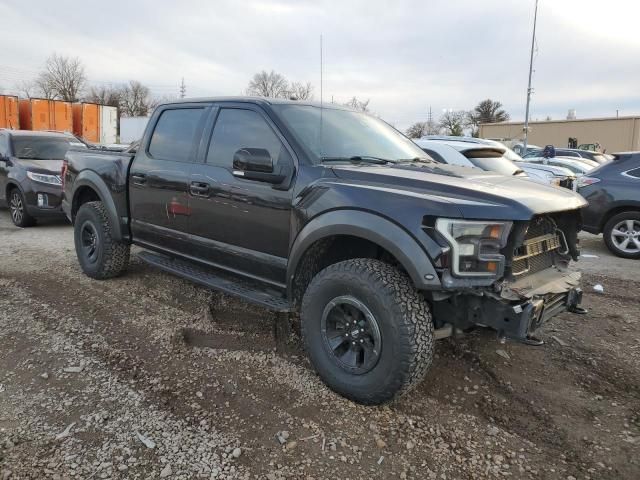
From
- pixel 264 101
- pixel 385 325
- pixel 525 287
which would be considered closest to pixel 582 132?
pixel 264 101

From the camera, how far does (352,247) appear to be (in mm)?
3521

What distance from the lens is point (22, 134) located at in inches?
377

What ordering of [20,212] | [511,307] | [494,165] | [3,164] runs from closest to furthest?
[511,307], [494,165], [20,212], [3,164]

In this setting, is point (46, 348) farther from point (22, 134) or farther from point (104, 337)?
point (22, 134)

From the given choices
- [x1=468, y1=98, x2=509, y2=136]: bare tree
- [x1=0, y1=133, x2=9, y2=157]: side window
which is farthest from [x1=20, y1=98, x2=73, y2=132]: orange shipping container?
[x1=468, y1=98, x2=509, y2=136]: bare tree

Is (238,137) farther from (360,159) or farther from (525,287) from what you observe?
(525,287)

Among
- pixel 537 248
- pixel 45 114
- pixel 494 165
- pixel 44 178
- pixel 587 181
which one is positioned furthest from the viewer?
pixel 45 114

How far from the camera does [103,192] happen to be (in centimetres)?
527

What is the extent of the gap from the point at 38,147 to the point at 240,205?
7490mm

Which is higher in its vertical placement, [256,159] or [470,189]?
[256,159]

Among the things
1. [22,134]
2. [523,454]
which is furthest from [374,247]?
[22,134]

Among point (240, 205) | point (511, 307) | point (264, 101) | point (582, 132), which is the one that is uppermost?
point (582, 132)

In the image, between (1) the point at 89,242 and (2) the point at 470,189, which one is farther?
(1) the point at 89,242

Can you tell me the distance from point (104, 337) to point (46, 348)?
410mm
